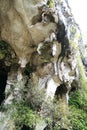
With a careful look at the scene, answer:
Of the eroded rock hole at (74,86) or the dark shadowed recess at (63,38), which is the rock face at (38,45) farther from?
the eroded rock hole at (74,86)

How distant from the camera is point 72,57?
527 inches

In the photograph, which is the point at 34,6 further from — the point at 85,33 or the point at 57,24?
the point at 85,33

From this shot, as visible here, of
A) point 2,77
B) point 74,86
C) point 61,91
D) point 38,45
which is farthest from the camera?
point 74,86

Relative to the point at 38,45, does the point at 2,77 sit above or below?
below

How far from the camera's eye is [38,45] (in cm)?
1216

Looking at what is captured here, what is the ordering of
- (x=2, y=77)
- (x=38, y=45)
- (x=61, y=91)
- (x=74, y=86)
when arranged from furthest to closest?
(x=74, y=86), (x=61, y=91), (x=2, y=77), (x=38, y=45)

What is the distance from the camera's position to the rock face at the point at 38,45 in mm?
11539

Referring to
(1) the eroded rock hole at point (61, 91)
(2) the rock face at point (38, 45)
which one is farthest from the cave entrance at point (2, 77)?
(1) the eroded rock hole at point (61, 91)

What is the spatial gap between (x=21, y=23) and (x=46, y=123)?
3.95m

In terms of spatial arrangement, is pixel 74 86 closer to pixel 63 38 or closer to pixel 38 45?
pixel 63 38

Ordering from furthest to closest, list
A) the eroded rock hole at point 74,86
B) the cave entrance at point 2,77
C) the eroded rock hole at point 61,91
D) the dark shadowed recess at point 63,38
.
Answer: the eroded rock hole at point 74,86, the eroded rock hole at point 61,91, the cave entrance at point 2,77, the dark shadowed recess at point 63,38

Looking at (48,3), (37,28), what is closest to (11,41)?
(37,28)

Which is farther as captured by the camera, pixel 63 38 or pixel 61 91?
pixel 61 91

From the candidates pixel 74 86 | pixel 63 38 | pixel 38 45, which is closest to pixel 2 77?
pixel 38 45
